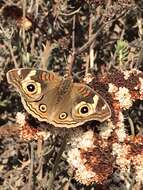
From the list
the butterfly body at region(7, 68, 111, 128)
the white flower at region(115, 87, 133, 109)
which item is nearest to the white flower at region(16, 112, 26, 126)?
the butterfly body at region(7, 68, 111, 128)

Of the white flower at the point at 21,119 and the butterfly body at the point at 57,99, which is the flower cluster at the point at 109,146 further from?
the white flower at the point at 21,119

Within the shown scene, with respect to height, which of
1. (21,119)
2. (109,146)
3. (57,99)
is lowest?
(109,146)

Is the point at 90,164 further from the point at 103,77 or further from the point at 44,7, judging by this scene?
the point at 44,7

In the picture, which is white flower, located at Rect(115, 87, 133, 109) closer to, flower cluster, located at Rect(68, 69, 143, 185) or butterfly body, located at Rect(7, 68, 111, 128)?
flower cluster, located at Rect(68, 69, 143, 185)

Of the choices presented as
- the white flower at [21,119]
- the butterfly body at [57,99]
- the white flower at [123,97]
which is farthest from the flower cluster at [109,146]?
the white flower at [21,119]

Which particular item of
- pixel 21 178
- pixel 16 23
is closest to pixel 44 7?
pixel 16 23

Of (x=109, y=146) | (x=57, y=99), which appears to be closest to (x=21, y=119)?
(x=57, y=99)

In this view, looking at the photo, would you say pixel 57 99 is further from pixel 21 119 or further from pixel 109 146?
pixel 109 146

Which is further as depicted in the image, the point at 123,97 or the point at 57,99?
the point at 123,97
